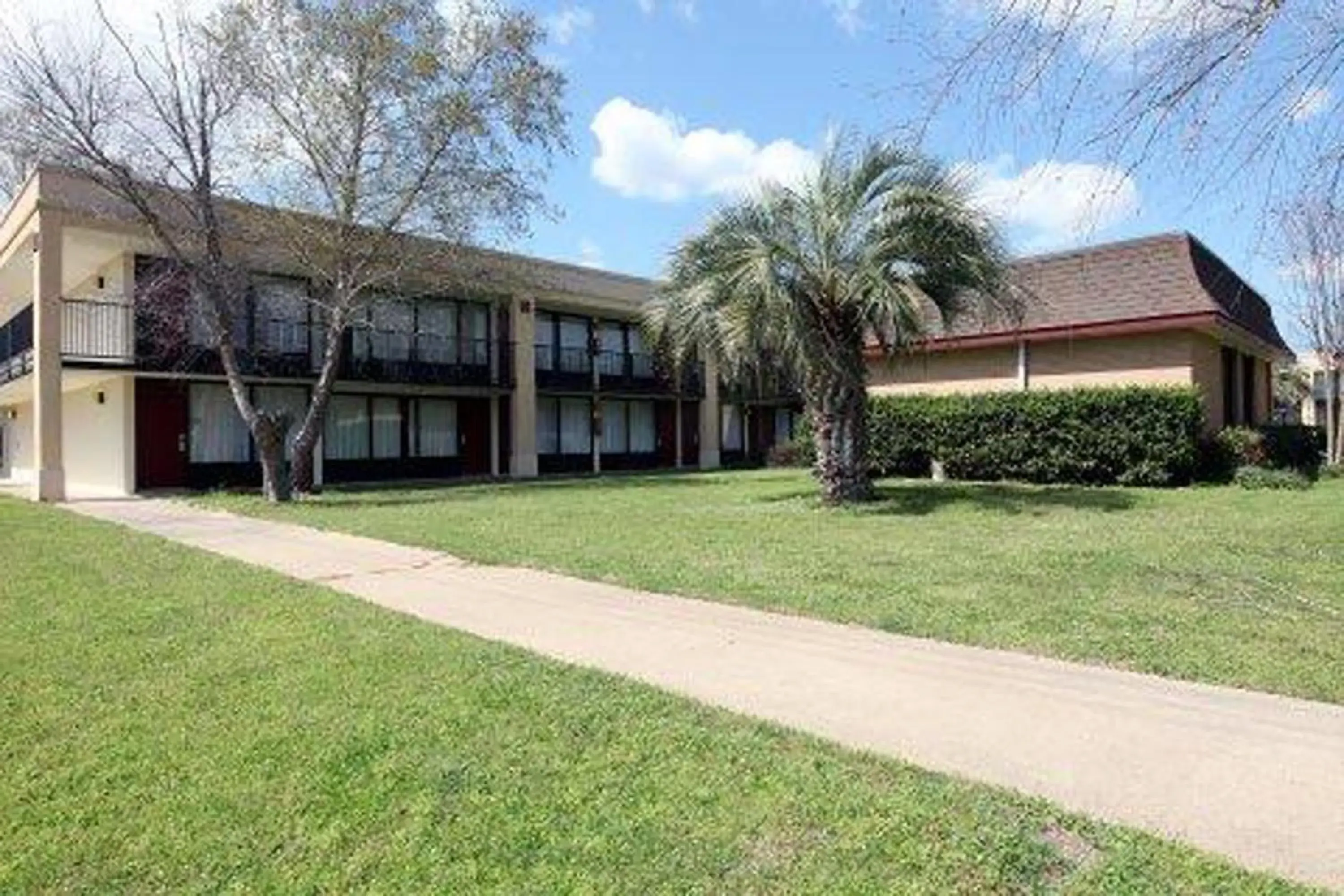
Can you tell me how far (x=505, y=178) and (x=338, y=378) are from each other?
811cm

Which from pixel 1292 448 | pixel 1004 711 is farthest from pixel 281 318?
pixel 1004 711

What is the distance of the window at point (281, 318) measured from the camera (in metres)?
26.6

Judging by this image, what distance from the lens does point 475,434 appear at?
33031 mm

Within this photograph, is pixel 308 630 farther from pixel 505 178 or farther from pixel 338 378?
pixel 338 378

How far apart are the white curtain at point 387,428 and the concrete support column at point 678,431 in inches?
478

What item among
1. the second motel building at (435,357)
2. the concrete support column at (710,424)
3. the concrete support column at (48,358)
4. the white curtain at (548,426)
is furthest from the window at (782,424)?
the concrete support column at (48,358)

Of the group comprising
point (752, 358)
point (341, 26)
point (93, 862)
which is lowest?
point (93, 862)

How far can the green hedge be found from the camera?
19.7 m

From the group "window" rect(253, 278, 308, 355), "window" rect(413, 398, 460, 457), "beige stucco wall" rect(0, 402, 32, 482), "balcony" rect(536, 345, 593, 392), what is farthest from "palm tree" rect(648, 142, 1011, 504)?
"beige stucco wall" rect(0, 402, 32, 482)

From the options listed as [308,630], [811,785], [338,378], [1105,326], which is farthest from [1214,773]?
[338,378]

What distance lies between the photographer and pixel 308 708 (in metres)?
5.54

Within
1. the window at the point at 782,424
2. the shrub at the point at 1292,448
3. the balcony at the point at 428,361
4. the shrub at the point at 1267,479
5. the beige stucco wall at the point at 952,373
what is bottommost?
the shrub at the point at 1267,479

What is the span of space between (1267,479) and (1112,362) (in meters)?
4.28

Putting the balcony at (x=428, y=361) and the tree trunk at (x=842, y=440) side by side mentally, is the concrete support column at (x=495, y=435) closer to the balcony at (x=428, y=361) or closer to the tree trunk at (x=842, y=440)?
the balcony at (x=428, y=361)
